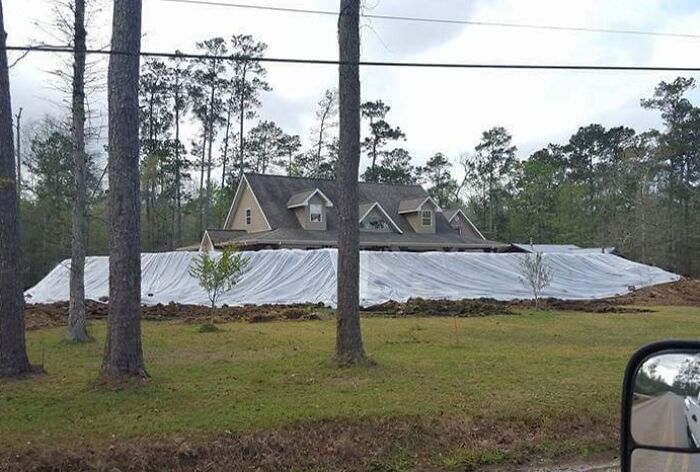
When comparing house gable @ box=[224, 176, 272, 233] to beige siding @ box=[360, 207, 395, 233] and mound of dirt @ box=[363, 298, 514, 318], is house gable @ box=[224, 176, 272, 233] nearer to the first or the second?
beige siding @ box=[360, 207, 395, 233]

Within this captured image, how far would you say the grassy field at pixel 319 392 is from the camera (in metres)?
5.71

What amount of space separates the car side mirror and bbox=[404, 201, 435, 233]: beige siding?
35172 mm

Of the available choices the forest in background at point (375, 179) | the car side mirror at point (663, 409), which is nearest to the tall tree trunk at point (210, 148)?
the forest in background at point (375, 179)

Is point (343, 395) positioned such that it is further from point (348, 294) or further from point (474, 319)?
point (474, 319)

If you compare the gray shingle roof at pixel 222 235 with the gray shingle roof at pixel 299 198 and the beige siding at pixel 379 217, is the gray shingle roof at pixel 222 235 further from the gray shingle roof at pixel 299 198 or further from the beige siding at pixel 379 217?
the beige siding at pixel 379 217

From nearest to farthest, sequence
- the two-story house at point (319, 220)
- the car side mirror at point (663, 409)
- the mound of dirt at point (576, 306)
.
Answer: the car side mirror at point (663, 409) → the mound of dirt at point (576, 306) → the two-story house at point (319, 220)

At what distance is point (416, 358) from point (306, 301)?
13609mm

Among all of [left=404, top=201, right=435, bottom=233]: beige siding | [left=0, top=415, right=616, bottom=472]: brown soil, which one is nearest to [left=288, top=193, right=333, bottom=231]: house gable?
[left=404, top=201, right=435, bottom=233]: beige siding

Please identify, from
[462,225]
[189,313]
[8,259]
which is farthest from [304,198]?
[8,259]

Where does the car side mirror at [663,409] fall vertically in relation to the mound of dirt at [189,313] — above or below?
above

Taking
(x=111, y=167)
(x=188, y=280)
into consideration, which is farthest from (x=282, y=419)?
(x=188, y=280)

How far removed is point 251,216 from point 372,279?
504 inches

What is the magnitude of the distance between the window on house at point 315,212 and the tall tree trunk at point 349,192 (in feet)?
80.4

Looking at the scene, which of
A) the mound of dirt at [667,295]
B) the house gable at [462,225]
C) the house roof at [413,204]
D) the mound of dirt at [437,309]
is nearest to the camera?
the mound of dirt at [437,309]
